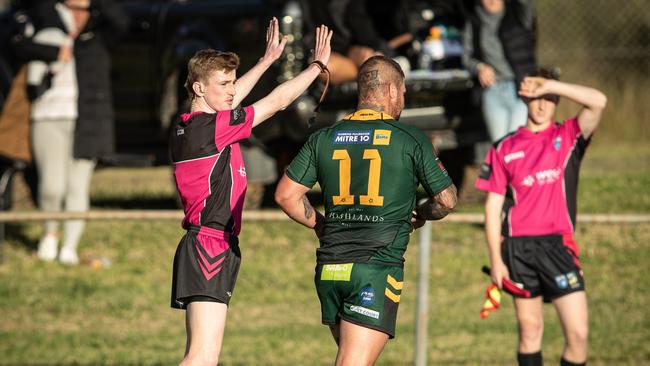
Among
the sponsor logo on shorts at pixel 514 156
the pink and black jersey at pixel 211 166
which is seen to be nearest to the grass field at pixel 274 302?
the sponsor logo on shorts at pixel 514 156

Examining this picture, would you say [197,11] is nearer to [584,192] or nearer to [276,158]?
[276,158]

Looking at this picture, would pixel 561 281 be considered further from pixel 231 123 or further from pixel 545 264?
pixel 231 123

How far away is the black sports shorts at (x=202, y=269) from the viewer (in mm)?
6477

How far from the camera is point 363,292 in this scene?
19.7 ft

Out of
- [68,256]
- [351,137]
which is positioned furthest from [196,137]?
[68,256]

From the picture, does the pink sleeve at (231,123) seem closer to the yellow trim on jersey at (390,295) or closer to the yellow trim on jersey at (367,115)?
the yellow trim on jersey at (367,115)

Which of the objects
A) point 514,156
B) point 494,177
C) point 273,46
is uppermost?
point 273,46

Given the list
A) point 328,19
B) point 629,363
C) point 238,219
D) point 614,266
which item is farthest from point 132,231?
point 238,219

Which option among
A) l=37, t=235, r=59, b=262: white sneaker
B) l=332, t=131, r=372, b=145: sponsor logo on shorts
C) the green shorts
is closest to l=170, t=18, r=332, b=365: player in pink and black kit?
l=332, t=131, r=372, b=145: sponsor logo on shorts

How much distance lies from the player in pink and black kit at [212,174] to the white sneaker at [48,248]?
6170mm

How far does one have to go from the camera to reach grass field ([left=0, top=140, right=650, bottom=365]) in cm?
976

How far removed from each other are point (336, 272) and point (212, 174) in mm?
895

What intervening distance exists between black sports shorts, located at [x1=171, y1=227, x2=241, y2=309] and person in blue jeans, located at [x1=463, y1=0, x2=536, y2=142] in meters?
5.77

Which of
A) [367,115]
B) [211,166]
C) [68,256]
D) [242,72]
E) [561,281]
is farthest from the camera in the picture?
[68,256]
